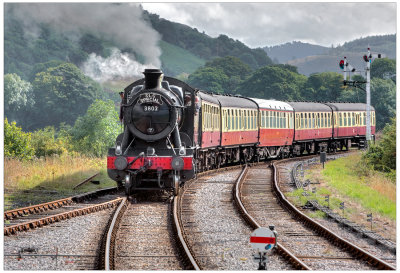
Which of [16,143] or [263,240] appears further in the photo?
[16,143]

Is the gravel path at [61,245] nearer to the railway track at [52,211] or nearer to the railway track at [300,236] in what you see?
the railway track at [52,211]

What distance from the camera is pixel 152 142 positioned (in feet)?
56.1

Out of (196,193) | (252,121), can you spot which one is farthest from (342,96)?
(196,193)

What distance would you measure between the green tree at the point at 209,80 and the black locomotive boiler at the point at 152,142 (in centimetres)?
9111

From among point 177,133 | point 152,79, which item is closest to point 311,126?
point 177,133

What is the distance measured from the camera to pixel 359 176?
25672 millimetres

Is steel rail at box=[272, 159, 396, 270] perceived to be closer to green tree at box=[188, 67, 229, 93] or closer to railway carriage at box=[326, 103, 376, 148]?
railway carriage at box=[326, 103, 376, 148]

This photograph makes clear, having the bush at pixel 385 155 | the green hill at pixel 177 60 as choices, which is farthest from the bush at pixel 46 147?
the green hill at pixel 177 60

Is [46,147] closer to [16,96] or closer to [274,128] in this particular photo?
[274,128]

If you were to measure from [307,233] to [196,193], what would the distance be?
619cm

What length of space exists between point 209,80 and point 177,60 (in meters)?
49.7

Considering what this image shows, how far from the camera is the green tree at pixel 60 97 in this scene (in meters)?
97.9

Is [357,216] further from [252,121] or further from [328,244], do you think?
[252,121]

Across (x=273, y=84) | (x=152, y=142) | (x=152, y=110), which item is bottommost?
(x=152, y=142)
